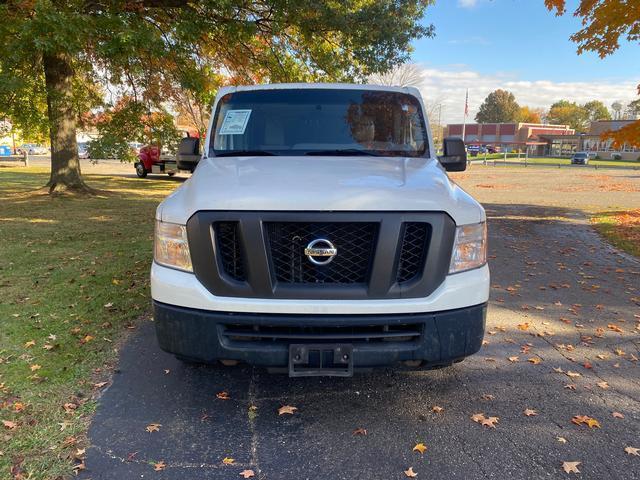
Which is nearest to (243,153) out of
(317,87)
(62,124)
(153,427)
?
Result: (317,87)

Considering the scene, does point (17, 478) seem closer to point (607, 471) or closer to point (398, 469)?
point (398, 469)

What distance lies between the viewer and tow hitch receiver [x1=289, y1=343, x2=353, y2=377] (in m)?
2.62

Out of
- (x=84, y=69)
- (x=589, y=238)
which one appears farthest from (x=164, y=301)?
(x=84, y=69)

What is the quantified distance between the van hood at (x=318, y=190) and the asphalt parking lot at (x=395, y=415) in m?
1.02

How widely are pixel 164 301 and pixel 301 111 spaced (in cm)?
210

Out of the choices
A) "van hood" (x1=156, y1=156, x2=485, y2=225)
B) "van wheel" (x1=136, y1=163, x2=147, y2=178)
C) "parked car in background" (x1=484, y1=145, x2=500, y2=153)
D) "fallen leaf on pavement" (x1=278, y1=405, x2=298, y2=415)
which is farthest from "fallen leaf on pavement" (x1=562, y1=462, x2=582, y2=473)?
"parked car in background" (x1=484, y1=145, x2=500, y2=153)

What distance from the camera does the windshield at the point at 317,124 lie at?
390 cm

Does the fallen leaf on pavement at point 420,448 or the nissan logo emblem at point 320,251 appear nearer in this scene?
the nissan logo emblem at point 320,251

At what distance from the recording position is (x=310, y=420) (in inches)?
120

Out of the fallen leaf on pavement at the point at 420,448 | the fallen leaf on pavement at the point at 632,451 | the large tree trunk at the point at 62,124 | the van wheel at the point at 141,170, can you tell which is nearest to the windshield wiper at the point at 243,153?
the fallen leaf on pavement at the point at 420,448

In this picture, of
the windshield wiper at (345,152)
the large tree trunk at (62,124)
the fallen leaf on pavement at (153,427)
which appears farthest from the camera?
the large tree trunk at (62,124)

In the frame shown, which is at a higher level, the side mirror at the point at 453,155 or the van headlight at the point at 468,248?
the side mirror at the point at 453,155

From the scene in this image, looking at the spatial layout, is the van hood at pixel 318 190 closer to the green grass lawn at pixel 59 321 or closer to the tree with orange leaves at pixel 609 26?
the green grass lawn at pixel 59 321

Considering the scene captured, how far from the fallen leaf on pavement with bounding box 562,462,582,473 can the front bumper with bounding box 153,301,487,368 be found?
2.67ft
